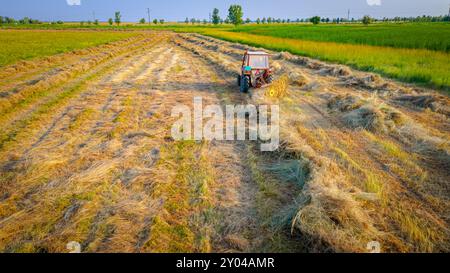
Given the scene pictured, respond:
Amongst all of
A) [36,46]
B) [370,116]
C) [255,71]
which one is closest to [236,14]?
[36,46]

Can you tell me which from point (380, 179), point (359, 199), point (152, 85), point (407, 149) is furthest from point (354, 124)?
point (152, 85)

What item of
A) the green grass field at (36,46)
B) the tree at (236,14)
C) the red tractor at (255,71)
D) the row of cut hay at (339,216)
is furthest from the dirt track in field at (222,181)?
the tree at (236,14)

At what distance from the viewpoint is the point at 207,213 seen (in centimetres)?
388

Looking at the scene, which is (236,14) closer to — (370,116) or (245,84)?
(245,84)

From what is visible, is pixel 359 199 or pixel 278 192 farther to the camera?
pixel 278 192

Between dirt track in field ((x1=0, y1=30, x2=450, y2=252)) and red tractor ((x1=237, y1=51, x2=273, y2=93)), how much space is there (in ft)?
4.84

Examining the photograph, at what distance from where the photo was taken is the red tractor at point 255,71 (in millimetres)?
10273

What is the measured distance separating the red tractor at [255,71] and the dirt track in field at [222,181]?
1.48m

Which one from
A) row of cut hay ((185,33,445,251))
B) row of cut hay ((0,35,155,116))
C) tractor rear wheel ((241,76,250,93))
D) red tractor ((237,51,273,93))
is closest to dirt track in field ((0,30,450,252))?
row of cut hay ((185,33,445,251))

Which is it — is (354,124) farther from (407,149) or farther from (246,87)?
(246,87)

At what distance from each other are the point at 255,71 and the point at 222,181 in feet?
22.0

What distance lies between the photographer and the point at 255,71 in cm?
1041

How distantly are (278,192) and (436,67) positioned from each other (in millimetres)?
13395
